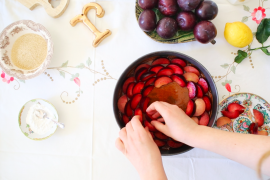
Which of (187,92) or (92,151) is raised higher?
(187,92)

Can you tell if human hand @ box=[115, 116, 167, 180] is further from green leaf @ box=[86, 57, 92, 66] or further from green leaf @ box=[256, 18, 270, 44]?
green leaf @ box=[256, 18, 270, 44]

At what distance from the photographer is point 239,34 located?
2.12 ft

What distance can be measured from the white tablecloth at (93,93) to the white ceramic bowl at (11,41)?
0.05m

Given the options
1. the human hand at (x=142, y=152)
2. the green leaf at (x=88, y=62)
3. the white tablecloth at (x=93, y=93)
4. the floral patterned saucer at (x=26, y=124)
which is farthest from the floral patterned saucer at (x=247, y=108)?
the floral patterned saucer at (x=26, y=124)

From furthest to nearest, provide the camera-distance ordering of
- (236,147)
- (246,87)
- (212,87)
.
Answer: (246,87)
(212,87)
(236,147)

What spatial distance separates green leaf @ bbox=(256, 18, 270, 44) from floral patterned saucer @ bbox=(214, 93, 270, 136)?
211 millimetres

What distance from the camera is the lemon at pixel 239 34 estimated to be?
65cm

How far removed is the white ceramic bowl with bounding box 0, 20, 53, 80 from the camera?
695 mm

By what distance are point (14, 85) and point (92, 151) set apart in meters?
0.40

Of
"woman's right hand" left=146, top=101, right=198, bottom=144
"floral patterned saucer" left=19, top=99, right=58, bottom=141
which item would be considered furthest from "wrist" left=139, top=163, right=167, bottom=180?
"floral patterned saucer" left=19, top=99, right=58, bottom=141

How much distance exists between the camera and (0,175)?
0.77m

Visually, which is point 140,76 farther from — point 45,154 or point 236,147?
point 45,154

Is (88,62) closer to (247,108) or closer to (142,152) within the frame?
(142,152)

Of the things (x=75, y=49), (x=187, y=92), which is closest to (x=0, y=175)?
(x=75, y=49)
